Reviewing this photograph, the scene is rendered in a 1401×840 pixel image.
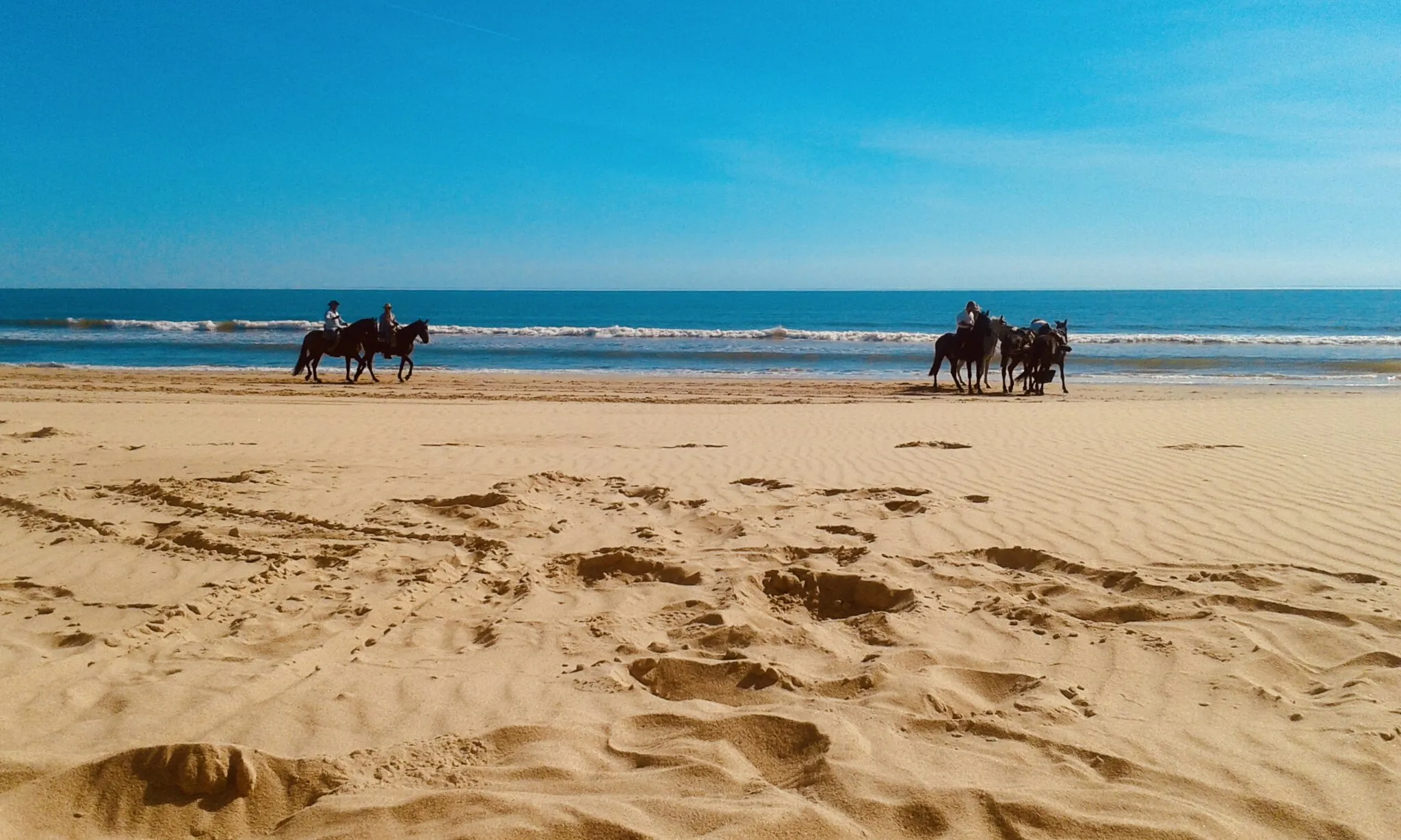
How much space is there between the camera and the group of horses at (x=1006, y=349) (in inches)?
750

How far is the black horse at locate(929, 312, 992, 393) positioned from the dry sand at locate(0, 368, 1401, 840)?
11.0m

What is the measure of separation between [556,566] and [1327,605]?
377 cm

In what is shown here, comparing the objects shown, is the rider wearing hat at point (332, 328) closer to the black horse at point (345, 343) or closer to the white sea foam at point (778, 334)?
the black horse at point (345, 343)

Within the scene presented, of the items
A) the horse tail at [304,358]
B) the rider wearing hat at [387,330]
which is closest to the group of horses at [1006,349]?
the rider wearing hat at [387,330]

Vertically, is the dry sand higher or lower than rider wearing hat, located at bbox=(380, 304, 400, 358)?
lower

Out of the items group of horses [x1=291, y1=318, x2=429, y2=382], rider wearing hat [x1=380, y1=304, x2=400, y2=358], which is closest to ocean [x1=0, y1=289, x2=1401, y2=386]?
group of horses [x1=291, y1=318, x2=429, y2=382]

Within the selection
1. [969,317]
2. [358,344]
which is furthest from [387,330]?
[969,317]

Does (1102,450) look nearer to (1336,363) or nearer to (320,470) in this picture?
(320,470)

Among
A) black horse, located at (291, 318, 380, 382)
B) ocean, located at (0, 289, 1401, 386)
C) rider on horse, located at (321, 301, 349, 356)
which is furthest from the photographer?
ocean, located at (0, 289, 1401, 386)

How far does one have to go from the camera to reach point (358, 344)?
69.9 ft

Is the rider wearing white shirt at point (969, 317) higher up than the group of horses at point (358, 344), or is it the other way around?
the rider wearing white shirt at point (969, 317)

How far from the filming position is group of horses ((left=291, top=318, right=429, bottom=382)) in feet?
69.8

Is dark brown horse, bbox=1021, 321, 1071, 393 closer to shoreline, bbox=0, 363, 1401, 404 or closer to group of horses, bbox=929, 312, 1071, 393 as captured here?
group of horses, bbox=929, 312, 1071, 393

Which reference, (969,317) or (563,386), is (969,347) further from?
(563,386)
